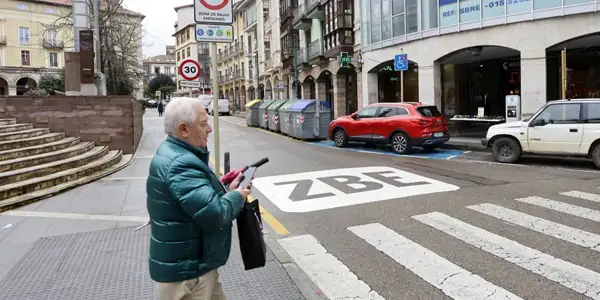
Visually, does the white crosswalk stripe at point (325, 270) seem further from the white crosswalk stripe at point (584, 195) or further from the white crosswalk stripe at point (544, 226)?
the white crosswalk stripe at point (584, 195)

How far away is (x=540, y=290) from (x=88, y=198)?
749cm

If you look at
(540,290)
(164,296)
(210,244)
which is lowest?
(540,290)

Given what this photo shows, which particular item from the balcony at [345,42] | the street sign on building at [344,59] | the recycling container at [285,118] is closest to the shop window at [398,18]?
the street sign on building at [344,59]

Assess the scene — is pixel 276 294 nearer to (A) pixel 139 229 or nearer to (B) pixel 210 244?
(B) pixel 210 244

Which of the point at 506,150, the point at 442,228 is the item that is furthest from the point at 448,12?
the point at 442,228

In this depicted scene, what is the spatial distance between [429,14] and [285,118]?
818 cm

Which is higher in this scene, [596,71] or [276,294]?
[596,71]

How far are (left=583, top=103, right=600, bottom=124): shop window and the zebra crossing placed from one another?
4.60 meters

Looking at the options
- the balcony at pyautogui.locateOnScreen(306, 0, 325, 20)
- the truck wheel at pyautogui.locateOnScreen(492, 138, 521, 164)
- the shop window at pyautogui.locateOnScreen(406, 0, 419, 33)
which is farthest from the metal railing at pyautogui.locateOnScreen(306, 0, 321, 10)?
the truck wheel at pyautogui.locateOnScreen(492, 138, 521, 164)

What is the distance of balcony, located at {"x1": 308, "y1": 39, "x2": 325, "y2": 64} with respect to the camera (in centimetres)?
2947

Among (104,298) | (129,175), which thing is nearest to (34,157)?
(129,175)

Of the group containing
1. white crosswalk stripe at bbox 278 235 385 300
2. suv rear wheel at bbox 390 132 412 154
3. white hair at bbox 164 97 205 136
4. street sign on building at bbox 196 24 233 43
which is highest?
street sign on building at bbox 196 24 233 43

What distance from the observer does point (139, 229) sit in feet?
21.0

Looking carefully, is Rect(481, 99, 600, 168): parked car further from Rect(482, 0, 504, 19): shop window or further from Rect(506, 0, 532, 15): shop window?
Rect(482, 0, 504, 19): shop window
